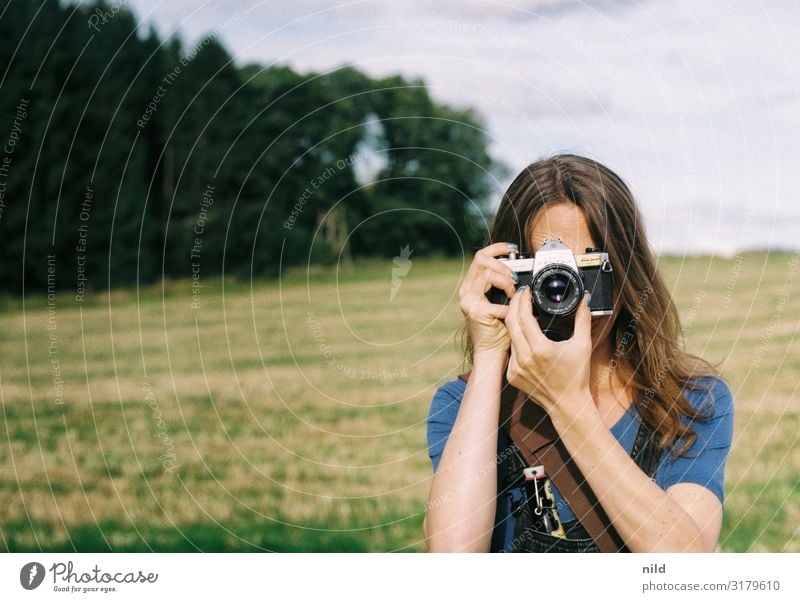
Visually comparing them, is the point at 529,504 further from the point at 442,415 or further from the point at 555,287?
the point at 555,287

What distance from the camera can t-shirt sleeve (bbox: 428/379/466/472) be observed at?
1404 mm

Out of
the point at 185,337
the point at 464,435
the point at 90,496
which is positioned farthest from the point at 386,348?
the point at 464,435

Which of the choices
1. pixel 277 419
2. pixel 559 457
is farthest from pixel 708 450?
pixel 277 419

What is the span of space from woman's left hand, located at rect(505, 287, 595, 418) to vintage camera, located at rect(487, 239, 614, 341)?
2 cm

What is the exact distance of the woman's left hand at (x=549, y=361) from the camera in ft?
4.12

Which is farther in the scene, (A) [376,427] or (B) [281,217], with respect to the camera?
(B) [281,217]

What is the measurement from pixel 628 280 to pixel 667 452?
29 cm

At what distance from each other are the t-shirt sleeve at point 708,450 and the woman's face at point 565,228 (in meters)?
0.20

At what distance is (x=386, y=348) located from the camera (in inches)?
278

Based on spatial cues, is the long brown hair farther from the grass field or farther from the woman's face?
the grass field

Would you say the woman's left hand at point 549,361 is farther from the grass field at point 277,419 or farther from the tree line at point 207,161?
the grass field at point 277,419

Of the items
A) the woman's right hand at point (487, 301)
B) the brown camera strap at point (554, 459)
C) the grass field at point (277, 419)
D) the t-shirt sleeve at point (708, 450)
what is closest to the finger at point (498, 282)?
the woman's right hand at point (487, 301)
